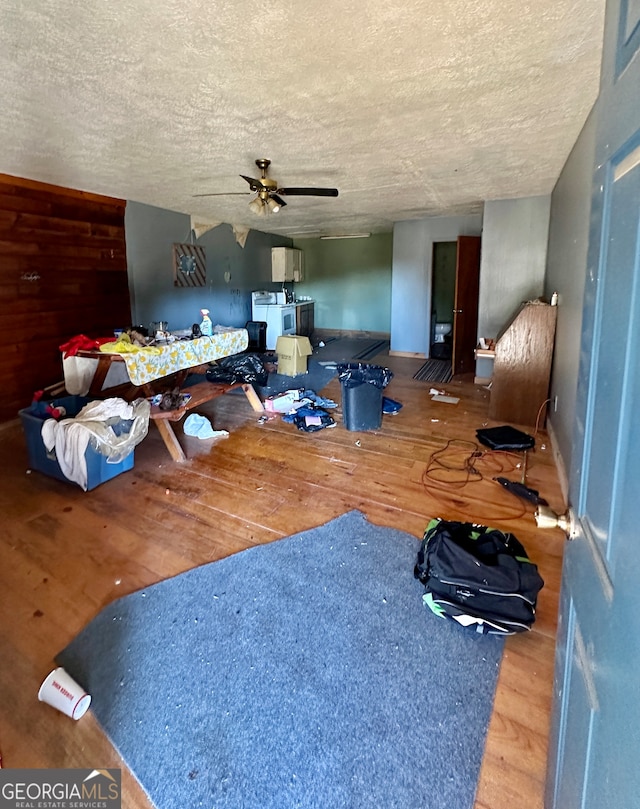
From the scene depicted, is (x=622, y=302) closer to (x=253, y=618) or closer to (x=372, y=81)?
(x=253, y=618)

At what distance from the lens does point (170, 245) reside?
574 cm

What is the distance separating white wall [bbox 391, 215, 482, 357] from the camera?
21.6 ft

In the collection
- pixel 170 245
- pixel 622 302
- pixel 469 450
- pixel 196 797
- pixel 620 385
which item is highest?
pixel 170 245

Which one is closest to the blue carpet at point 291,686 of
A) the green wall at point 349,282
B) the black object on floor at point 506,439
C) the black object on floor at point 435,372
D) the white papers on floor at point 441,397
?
the black object on floor at point 506,439

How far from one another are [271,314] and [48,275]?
155 inches

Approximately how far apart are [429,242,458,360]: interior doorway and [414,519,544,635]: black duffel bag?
6.27 metres

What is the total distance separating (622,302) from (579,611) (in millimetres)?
534

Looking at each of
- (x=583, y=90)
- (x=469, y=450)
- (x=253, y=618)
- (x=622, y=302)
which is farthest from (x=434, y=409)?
(x=622, y=302)

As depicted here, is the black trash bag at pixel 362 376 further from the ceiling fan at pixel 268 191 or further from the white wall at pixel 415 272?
the white wall at pixel 415 272

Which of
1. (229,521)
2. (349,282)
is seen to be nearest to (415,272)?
(349,282)

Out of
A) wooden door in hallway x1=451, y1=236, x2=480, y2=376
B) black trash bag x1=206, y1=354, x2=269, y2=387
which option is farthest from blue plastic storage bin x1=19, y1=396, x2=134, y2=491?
wooden door in hallway x1=451, y1=236, x2=480, y2=376

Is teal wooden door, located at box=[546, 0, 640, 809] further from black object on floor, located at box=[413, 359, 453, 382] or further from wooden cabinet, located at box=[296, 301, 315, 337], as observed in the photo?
wooden cabinet, located at box=[296, 301, 315, 337]

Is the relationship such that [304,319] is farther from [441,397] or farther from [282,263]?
[441,397]

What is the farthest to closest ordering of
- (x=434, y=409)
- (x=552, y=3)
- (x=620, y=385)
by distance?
(x=434, y=409) → (x=552, y=3) → (x=620, y=385)
